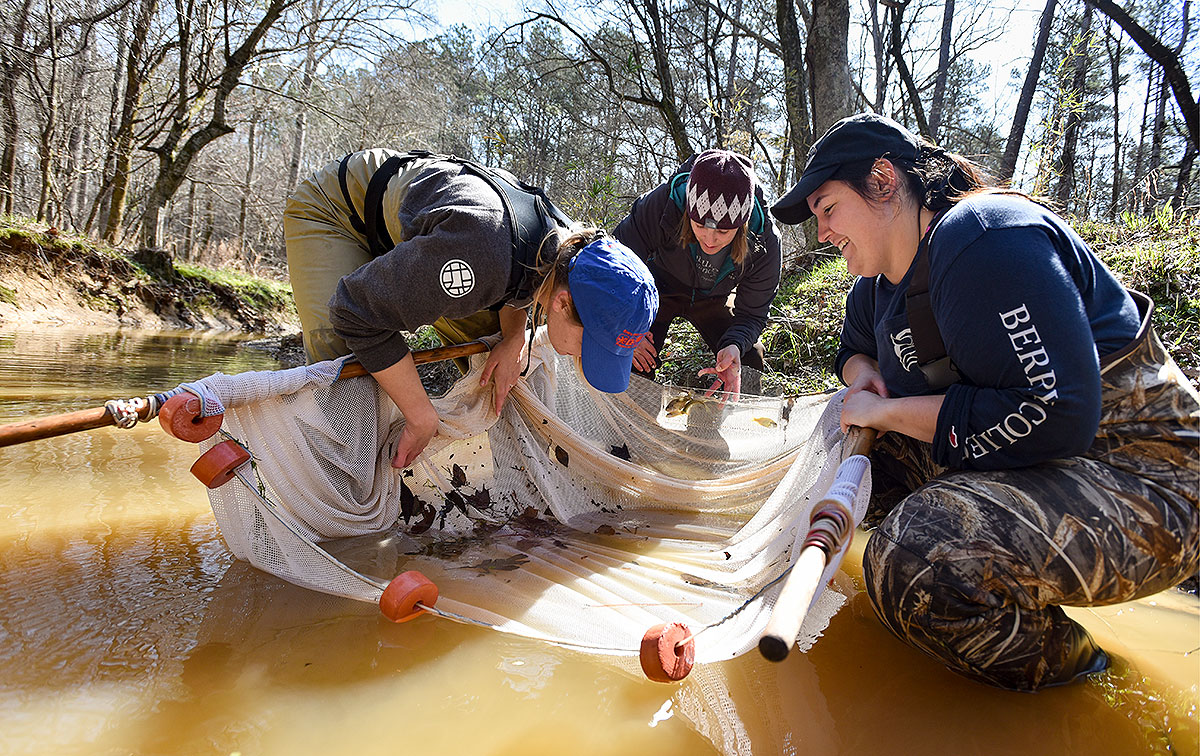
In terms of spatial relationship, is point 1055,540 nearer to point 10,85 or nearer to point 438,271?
point 438,271

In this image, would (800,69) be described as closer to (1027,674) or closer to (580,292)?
(580,292)

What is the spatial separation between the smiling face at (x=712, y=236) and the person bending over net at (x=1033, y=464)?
1.26 m

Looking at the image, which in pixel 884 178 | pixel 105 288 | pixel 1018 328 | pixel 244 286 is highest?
pixel 884 178

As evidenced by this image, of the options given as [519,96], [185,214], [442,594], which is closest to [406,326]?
[442,594]

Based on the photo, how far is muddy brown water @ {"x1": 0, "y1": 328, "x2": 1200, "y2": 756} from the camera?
1282mm

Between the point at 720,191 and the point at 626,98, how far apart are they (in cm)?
515

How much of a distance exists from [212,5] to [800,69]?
32.3ft

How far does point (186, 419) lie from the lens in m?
1.65

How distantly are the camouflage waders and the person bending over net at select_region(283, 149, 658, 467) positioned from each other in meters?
0.92

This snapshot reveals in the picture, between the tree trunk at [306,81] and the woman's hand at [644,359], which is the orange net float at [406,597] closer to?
the woman's hand at [644,359]

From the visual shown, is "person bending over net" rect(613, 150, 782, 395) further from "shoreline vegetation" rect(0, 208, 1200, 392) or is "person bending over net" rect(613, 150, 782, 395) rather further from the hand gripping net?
"shoreline vegetation" rect(0, 208, 1200, 392)

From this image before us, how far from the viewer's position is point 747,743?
4.30 feet

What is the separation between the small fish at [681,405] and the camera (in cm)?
273

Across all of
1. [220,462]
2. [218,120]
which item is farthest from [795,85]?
[218,120]
